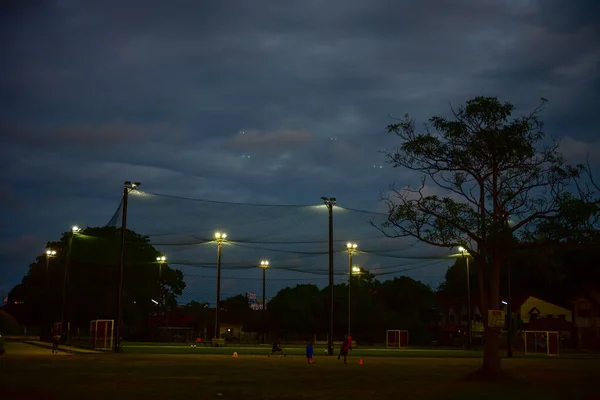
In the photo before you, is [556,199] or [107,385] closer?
[107,385]

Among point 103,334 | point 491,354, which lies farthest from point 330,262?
point 491,354

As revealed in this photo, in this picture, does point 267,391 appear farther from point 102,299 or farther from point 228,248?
point 102,299

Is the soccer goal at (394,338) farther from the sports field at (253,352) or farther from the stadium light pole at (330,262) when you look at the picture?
the stadium light pole at (330,262)

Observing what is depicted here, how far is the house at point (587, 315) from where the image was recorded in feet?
240

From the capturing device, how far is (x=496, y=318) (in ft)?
71.8

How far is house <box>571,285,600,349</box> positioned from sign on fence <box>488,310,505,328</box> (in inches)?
2113

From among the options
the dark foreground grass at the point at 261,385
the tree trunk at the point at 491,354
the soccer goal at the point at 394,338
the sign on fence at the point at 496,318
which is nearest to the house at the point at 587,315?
the soccer goal at the point at 394,338

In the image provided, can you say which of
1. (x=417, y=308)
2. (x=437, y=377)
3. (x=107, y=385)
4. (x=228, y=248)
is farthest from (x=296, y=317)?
(x=107, y=385)

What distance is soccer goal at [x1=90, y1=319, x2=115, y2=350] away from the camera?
48675 millimetres

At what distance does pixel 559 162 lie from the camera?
23109 millimetres

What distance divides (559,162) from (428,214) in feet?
15.1

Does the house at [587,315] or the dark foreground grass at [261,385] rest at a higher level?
the house at [587,315]

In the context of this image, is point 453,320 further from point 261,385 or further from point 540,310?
point 261,385

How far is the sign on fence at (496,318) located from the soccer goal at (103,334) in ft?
108
